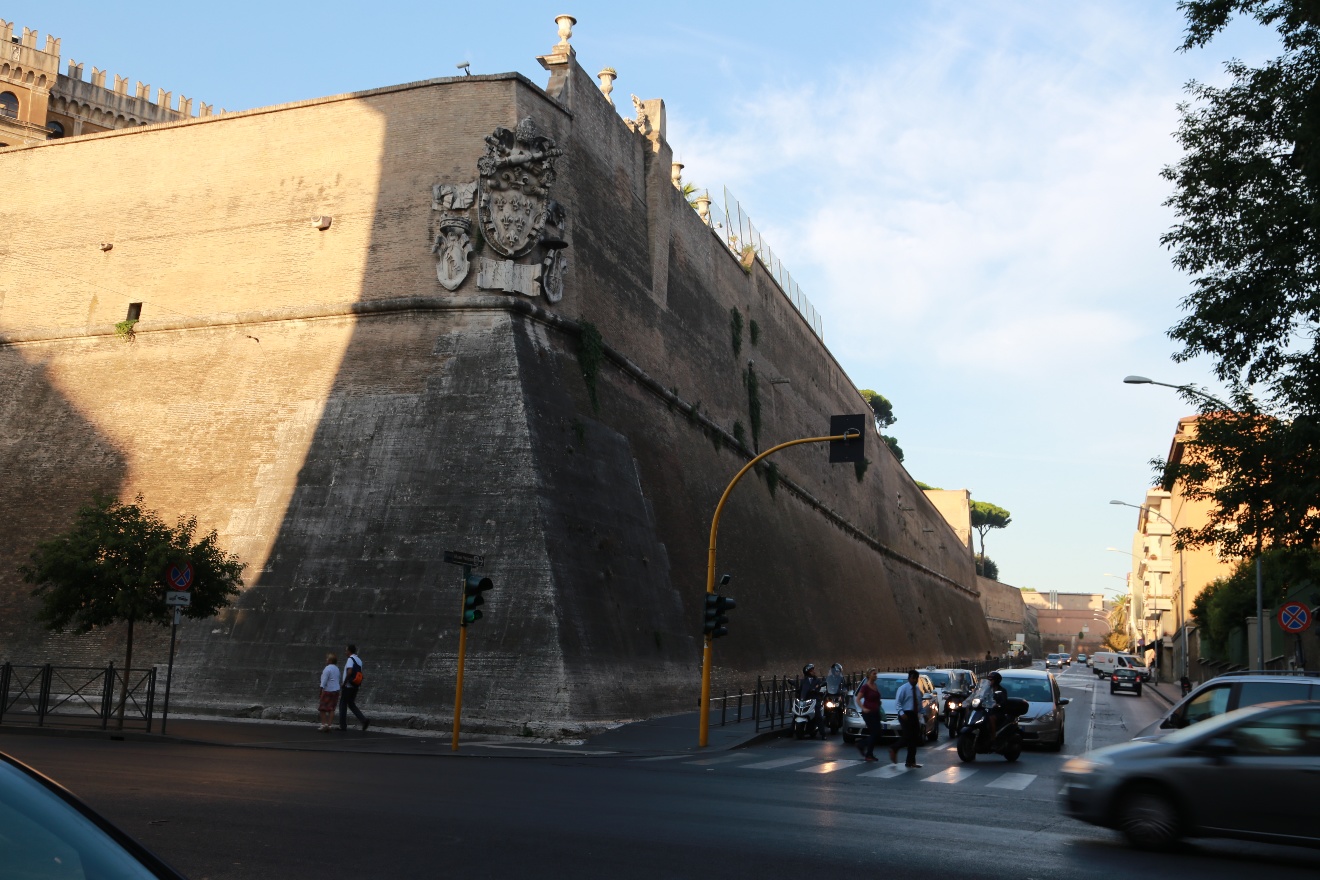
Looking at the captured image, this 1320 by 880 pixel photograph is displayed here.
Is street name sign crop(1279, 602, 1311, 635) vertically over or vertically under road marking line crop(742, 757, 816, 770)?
over

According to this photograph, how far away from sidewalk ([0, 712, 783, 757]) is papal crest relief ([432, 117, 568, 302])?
372 inches

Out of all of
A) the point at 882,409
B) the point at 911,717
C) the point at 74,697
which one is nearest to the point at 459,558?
the point at 911,717

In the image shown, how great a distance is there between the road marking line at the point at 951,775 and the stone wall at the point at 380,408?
6.25m

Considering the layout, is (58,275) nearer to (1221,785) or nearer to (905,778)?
(905,778)

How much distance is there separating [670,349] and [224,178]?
12319 mm

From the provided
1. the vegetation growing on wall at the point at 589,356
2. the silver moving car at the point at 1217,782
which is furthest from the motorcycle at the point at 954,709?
the silver moving car at the point at 1217,782

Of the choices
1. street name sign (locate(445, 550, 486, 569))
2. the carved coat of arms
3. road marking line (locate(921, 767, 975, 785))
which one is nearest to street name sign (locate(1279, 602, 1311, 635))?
road marking line (locate(921, 767, 975, 785))

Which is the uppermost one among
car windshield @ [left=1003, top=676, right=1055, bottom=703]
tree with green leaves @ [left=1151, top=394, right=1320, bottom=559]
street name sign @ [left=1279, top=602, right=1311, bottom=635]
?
tree with green leaves @ [left=1151, top=394, right=1320, bottom=559]

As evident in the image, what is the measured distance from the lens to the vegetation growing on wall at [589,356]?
25.1 metres

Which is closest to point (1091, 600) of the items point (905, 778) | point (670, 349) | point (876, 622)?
point (876, 622)

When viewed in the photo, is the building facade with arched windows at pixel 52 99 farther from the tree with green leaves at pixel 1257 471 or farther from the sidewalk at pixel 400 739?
the tree with green leaves at pixel 1257 471

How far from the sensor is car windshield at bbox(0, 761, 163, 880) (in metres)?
2.61

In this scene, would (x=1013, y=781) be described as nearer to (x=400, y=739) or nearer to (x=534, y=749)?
(x=534, y=749)

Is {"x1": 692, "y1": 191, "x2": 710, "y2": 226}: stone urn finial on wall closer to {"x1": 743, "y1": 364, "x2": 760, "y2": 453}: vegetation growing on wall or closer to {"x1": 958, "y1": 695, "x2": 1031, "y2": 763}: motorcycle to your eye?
{"x1": 743, "y1": 364, "x2": 760, "y2": 453}: vegetation growing on wall
